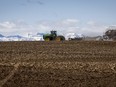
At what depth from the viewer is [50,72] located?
47.2 ft

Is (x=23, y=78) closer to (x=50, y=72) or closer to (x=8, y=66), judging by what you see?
(x=50, y=72)

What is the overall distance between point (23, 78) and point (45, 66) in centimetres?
356

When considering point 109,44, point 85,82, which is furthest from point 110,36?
point 85,82

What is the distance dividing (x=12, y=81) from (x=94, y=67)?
5.36 metres

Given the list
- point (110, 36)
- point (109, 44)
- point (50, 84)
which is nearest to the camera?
point (50, 84)

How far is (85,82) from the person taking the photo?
12.1 m

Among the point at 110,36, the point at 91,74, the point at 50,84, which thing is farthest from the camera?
the point at 110,36

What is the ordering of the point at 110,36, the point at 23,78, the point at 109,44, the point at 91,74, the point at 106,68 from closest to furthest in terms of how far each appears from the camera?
1. the point at 23,78
2. the point at 91,74
3. the point at 106,68
4. the point at 109,44
5. the point at 110,36

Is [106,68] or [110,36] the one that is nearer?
[106,68]

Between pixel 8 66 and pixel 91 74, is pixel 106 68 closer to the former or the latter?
pixel 91 74

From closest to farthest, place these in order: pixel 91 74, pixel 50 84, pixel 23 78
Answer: pixel 50 84 → pixel 23 78 → pixel 91 74

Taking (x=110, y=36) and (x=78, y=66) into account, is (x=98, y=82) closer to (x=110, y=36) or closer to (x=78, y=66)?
(x=78, y=66)

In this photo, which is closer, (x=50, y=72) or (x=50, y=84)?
(x=50, y=84)

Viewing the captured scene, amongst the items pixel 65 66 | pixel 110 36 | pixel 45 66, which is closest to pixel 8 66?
pixel 45 66
